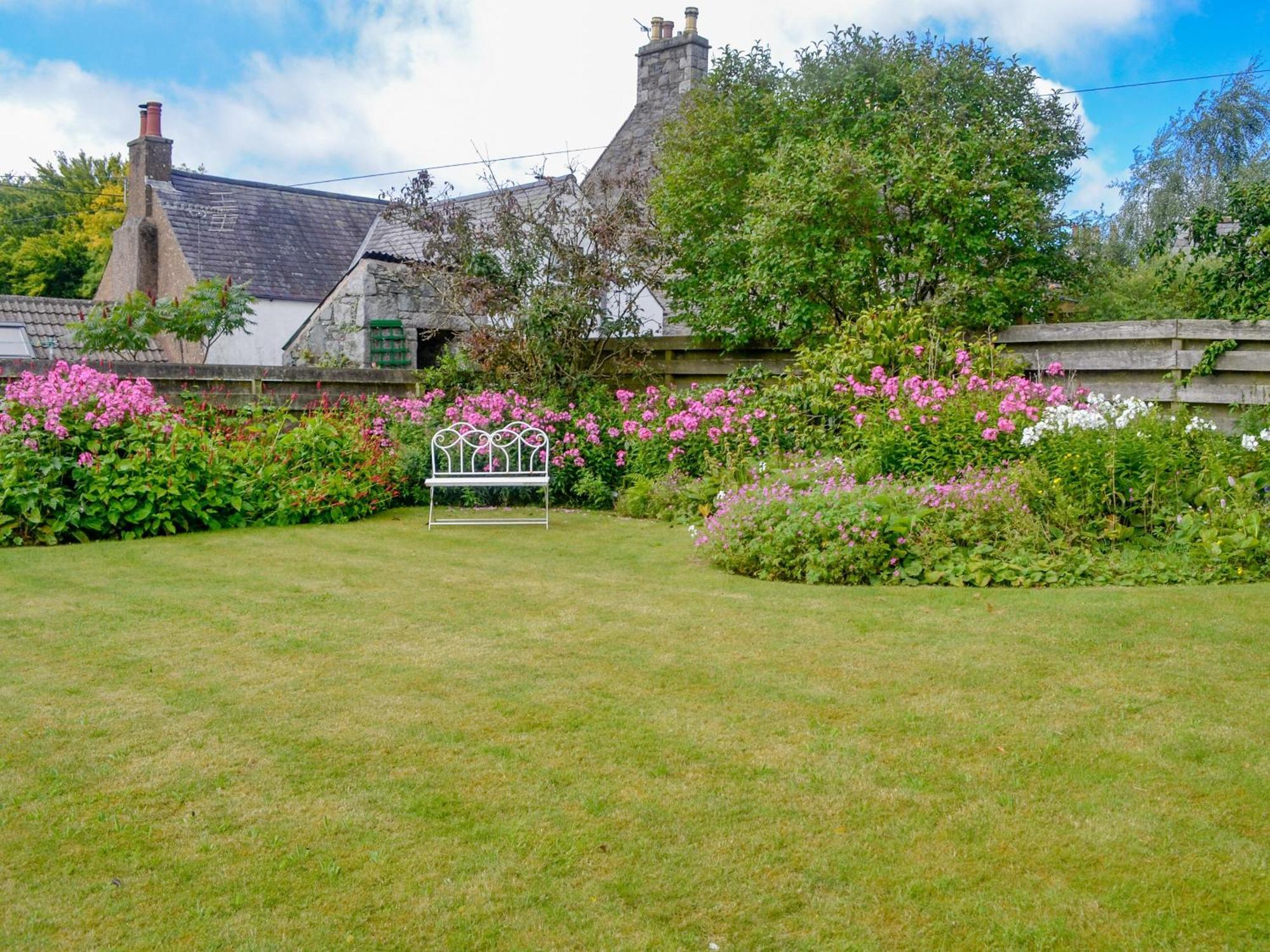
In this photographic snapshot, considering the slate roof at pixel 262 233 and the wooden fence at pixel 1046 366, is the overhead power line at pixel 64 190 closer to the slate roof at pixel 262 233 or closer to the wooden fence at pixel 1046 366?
the slate roof at pixel 262 233

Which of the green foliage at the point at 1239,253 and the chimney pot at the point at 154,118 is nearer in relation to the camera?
the green foliage at the point at 1239,253

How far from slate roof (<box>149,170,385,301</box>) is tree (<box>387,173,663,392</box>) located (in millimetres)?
11816

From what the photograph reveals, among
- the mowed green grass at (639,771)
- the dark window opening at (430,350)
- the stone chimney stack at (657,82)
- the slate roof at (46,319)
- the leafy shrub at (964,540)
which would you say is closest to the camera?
the mowed green grass at (639,771)

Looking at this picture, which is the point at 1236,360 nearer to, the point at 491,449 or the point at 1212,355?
the point at 1212,355

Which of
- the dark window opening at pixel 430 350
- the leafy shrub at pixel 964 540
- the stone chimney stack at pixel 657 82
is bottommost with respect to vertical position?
the leafy shrub at pixel 964 540

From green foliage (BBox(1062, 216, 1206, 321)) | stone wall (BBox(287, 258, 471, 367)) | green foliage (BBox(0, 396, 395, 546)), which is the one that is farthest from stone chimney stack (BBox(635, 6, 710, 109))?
green foliage (BBox(0, 396, 395, 546))

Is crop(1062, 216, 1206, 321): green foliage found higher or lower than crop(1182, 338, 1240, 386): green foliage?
higher

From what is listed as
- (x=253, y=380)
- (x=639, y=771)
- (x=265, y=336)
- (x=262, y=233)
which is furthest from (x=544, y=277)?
(x=262, y=233)

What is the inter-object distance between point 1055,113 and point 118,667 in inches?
388

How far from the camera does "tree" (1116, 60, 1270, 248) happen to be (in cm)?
2273

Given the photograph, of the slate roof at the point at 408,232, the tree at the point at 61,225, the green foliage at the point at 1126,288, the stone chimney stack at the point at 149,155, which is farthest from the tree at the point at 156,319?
the tree at the point at 61,225

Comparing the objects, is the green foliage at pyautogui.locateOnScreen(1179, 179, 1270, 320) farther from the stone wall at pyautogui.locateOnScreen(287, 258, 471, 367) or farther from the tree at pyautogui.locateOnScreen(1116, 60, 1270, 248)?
the tree at pyautogui.locateOnScreen(1116, 60, 1270, 248)

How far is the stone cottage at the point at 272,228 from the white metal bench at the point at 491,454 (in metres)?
6.11

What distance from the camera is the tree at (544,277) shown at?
11500 millimetres
